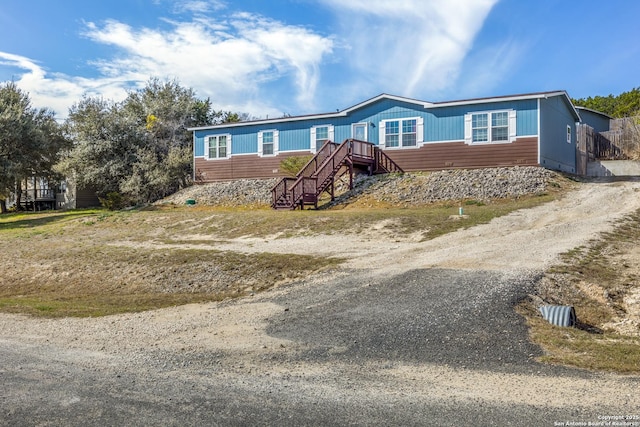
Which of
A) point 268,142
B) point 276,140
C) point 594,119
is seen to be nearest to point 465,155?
point 276,140

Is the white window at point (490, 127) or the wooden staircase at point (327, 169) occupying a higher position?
the white window at point (490, 127)

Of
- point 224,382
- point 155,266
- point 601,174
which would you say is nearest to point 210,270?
point 155,266

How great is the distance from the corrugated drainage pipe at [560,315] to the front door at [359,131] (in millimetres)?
21332

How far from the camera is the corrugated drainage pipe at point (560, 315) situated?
360 inches

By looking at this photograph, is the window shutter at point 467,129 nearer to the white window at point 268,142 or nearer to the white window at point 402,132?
the white window at point 402,132

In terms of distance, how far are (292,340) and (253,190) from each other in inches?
897

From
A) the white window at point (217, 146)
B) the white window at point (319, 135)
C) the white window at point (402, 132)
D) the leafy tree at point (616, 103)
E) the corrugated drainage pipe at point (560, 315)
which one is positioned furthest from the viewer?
the leafy tree at point (616, 103)

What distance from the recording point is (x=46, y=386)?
6312mm

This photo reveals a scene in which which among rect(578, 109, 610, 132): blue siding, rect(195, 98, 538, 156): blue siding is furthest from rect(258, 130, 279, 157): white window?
rect(578, 109, 610, 132): blue siding

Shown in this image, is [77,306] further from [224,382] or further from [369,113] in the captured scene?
[369,113]

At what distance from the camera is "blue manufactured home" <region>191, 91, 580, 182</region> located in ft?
85.8

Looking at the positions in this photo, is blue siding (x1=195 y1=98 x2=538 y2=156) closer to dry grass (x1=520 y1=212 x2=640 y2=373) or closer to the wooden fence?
the wooden fence

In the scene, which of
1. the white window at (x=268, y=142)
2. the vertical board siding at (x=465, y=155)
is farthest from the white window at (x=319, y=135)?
the vertical board siding at (x=465, y=155)

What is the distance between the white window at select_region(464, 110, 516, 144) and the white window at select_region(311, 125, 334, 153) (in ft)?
24.7
